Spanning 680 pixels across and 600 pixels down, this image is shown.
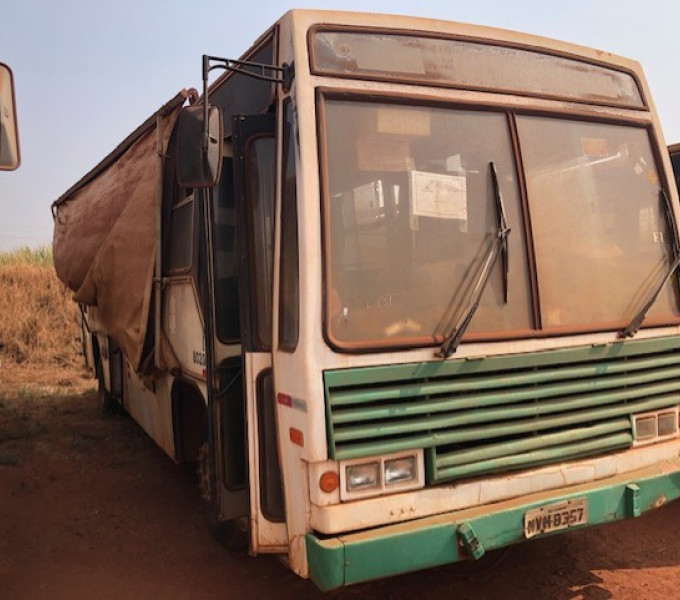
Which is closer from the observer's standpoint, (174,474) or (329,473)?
(329,473)

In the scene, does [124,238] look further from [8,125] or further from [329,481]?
[329,481]

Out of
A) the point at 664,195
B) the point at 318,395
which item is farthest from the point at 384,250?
the point at 664,195

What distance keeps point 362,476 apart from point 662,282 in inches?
82.2

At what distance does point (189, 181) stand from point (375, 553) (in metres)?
1.88

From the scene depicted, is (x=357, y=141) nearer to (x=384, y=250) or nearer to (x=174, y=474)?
(x=384, y=250)

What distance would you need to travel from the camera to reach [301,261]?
114 inches

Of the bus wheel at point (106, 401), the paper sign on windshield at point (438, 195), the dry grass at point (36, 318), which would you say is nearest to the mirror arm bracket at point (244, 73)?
the paper sign on windshield at point (438, 195)

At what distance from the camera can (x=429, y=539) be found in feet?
9.25

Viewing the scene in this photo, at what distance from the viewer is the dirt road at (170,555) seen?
3.78 m

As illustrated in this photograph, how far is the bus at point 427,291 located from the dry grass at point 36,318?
13345mm

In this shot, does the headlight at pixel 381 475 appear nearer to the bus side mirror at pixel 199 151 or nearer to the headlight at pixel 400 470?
the headlight at pixel 400 470

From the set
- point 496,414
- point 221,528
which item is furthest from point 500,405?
point 221,528

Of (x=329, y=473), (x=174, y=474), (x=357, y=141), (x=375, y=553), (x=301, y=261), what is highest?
(x=357, y=141)

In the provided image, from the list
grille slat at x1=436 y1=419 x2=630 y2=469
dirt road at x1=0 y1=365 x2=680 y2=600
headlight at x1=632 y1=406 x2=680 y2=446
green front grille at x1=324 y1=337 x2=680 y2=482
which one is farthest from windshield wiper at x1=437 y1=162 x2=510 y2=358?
dirt road at x1=0 y1=365 x2=680 y2=600
